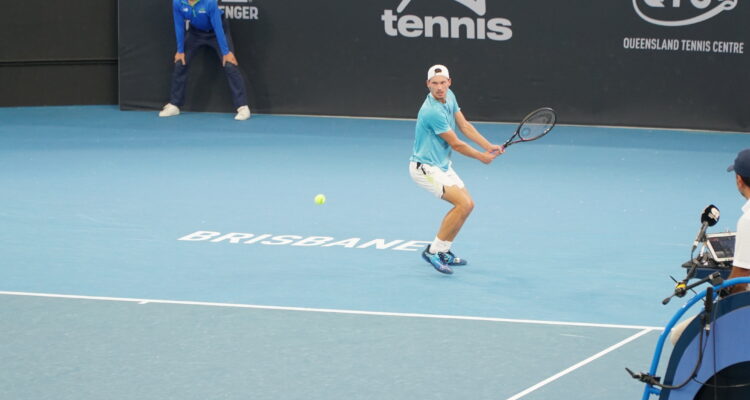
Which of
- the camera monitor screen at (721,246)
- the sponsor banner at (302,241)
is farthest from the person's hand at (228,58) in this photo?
the camera monitor screen at (721,246)

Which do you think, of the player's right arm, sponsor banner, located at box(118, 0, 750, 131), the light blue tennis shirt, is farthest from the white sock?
sponsor banner, located at box(118, 0, 750, 131)

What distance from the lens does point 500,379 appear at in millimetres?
7504

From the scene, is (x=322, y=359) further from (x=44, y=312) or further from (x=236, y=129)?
(x=236, y=129)

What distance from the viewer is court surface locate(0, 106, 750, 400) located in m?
7.65

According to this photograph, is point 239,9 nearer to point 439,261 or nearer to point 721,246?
point 439,261

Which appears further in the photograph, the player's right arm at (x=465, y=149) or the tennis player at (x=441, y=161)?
the tennis player at (x=441, y=161)

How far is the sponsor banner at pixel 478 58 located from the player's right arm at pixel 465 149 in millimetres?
7898

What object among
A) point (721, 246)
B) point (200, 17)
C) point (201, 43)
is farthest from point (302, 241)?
point (201, 43)

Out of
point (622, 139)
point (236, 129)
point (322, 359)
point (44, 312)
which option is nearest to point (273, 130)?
point (236, 129)

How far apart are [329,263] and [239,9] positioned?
28.8 ft

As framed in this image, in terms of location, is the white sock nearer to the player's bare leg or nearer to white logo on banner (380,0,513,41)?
the player's bare leg

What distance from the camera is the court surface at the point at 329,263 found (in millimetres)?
7648

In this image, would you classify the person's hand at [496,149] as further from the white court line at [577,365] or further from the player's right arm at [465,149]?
the white court line at [577,365]

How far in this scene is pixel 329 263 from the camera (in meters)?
10.4
